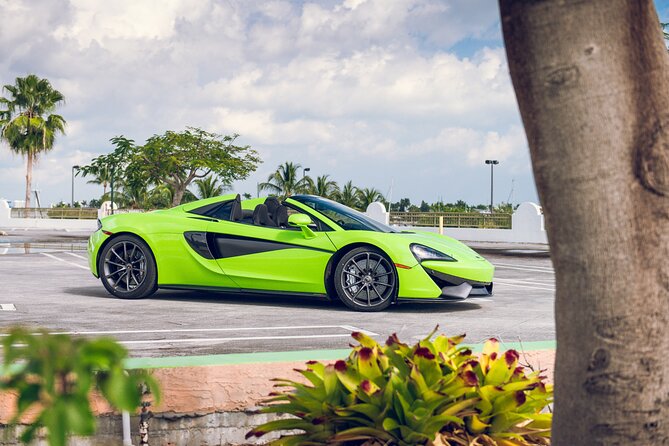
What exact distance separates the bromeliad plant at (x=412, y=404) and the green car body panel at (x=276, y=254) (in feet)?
19.5

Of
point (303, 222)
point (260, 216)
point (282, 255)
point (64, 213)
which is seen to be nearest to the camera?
point (303, 222)

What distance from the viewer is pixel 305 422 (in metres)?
2.76

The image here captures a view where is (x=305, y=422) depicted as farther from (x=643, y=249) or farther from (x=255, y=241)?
(x=255, y=241)

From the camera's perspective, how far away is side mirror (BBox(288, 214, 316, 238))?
908 centimetres

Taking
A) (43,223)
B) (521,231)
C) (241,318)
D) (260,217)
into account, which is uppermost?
(43,223)

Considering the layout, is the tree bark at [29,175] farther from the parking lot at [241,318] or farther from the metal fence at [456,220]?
the parking lot at [241,318]

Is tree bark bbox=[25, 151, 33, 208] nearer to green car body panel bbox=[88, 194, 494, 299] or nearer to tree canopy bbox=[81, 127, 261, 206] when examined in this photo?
tree canopy bbox=[81, 127, 261, 206]

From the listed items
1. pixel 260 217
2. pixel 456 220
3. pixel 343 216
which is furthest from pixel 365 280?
pixel 456 220

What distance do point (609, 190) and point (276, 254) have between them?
23.7 feet

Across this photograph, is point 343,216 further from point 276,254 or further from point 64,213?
point 64,213

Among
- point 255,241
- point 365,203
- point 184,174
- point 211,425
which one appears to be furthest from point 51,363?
point 365,203

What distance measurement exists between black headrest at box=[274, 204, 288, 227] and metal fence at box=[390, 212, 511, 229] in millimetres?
32666

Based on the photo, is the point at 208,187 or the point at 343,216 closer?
the point at 343,216

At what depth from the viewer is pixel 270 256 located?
9.23m
